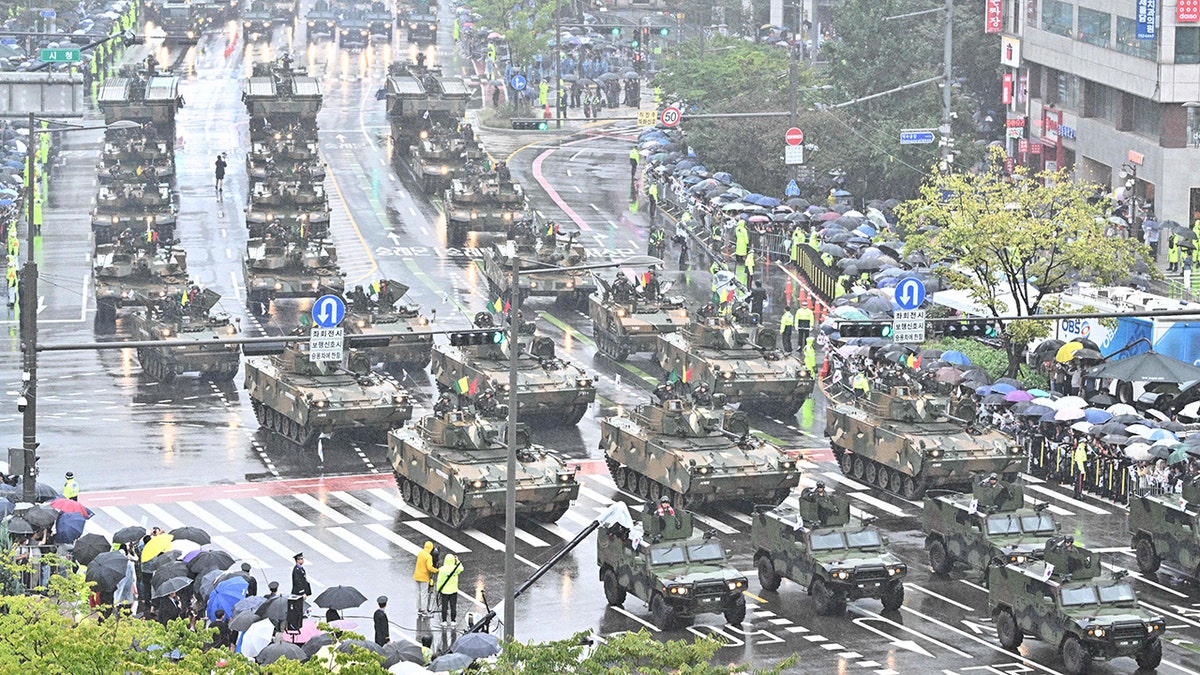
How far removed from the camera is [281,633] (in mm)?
40375

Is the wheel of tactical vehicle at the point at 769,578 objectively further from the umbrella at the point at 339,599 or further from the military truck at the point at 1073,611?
the umbrella at the point at 339,599

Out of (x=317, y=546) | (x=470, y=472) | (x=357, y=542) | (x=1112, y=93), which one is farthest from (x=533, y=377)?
(x=1112, y=93)

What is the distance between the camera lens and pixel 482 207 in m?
89.8

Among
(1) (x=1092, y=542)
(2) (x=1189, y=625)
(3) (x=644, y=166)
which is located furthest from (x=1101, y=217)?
(3) (x=644, y=166)

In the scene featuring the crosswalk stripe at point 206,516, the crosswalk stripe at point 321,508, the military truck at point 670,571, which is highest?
Answer: the military truck at point 670,571

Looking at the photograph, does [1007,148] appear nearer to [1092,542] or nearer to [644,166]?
[644,166]

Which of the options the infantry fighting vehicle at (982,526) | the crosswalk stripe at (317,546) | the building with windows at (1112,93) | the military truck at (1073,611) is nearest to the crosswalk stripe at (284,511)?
the crosswalk stripe at (317,546)

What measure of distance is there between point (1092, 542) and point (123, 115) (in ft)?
206

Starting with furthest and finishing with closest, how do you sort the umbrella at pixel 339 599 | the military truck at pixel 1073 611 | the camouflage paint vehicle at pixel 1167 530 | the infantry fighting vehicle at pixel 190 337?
the infantry fighting vehicle at pixel 190 337 < the camouflage paint vehicle at pixel 1167 530 < the military truck at pixel 1073 611 < the umbrella at pixel 339 599

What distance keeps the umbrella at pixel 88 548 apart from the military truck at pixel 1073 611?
16.3 meters

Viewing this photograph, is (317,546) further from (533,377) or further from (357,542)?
(533,377)

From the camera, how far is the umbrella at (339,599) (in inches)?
1617

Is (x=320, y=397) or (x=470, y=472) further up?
(x=320, y=397)

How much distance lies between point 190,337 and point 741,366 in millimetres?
15598
